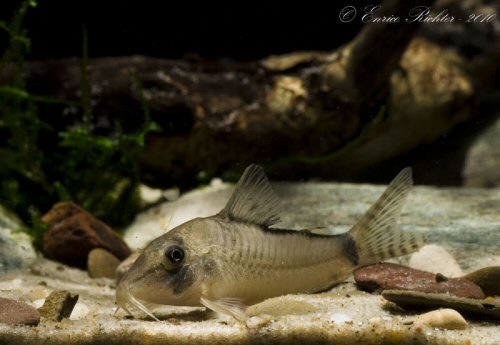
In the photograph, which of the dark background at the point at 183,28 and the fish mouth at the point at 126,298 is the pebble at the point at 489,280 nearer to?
the fish mouth at the point at 126,298

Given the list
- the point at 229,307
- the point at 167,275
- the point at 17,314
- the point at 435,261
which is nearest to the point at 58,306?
the point at 17,314

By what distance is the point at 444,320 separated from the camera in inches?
88.8

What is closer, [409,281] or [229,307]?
[229,307]

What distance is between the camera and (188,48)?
32.2 feet

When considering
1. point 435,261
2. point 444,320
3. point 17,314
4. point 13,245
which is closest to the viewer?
point 444,320

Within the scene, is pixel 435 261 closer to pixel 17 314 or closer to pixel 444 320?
pixel 444 320

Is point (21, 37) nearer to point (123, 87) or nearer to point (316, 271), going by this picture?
point (123, 87)

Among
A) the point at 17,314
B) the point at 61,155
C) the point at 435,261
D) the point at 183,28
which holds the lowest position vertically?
the point at 17,314

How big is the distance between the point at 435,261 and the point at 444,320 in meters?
1.24

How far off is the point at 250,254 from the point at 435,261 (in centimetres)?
136

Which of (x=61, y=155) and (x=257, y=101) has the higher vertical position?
(x=257, y=101)

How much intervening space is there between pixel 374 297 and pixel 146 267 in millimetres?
1300

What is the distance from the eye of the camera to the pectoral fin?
240 centimetres

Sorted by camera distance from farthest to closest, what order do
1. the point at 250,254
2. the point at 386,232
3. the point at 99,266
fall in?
the point at 99,266
the point at 386,232
the point at 250,254
